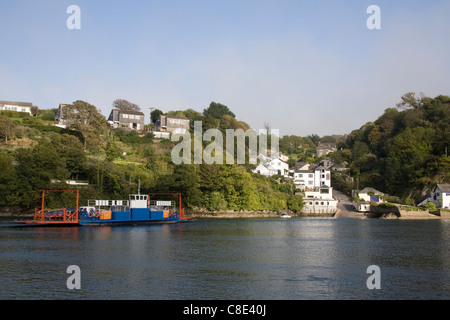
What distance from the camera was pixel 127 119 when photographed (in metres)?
98.5

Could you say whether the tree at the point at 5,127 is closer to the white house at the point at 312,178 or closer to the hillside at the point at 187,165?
the hillside at the point at 187,165

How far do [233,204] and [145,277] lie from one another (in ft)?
160

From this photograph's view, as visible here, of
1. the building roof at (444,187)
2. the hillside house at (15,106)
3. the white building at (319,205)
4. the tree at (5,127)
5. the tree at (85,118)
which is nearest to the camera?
the tree at (5,127)

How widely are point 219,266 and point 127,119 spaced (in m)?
79.2

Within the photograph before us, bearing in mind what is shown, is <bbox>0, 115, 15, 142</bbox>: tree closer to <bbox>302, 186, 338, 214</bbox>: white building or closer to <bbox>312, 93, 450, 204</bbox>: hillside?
<bbox>302, 186, 338, 214</bbox>: white building

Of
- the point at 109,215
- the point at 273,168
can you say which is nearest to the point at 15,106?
the point at 109,215

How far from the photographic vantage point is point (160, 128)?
101562 millimetres

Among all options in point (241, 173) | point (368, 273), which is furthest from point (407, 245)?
point (241, 173)

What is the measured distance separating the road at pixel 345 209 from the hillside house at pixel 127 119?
48600 mm

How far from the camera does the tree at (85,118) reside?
244 ft

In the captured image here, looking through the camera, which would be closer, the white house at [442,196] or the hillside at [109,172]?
the hillside at [109,172]

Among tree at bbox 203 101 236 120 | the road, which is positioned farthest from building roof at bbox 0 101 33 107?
the road

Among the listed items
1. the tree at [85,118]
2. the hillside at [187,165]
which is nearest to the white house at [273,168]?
the hillside at [187,165]

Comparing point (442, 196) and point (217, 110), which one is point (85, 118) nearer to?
point (217, 110)
